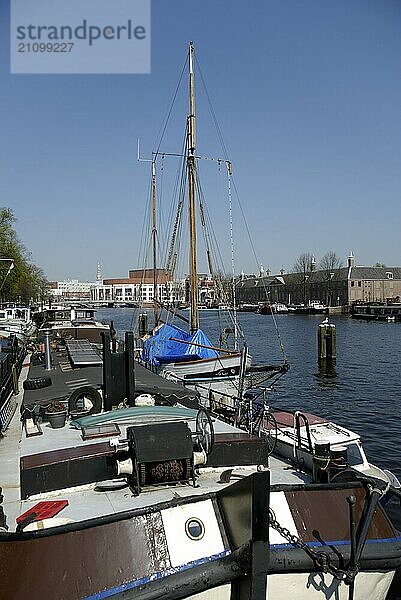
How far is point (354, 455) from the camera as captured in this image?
1391 cm

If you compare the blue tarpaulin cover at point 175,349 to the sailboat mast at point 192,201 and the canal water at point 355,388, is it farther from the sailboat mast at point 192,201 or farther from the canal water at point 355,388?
the canal water at point 355,388

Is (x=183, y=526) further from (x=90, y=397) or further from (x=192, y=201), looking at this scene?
(x=192, y=201)

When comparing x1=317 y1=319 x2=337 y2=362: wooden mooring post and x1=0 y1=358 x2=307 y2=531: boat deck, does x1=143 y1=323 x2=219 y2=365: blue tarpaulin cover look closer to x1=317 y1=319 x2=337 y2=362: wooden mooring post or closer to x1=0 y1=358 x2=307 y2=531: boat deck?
x1=0 y1=358 x2=307 y2=531: boat deck

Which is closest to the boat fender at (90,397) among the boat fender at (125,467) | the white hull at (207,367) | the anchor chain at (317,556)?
the boat fender at (125,467)

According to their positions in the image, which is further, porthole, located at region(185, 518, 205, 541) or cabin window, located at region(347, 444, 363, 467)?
cabin window, located at region(347, 444, 363, 467)

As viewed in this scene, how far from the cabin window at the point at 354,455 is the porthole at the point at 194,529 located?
9.00m

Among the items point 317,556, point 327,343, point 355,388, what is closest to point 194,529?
point 317,556

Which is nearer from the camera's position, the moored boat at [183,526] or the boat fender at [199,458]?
the moored boat at [183,526]

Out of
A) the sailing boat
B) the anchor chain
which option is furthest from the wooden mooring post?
the anchor chain

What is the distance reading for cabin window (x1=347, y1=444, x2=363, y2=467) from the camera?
13648 mm

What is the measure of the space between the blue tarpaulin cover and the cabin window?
11.8 metres

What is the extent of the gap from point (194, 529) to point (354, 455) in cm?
952

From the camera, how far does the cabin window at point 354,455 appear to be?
537 inches

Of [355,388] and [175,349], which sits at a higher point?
[175,349]
